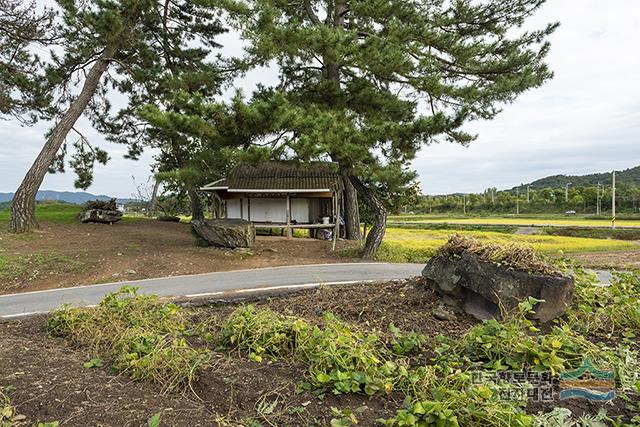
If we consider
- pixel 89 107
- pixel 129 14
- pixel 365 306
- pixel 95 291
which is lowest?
pixel 95 291

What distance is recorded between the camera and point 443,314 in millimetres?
4031

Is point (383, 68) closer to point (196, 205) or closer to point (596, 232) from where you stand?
point (196, 205)

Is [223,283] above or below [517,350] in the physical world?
below

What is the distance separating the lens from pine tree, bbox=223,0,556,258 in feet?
31.2

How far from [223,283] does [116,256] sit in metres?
4.42

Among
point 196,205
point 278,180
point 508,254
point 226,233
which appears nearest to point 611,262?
point 508,254

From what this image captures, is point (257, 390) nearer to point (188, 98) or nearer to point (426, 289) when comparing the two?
point (426, 289)

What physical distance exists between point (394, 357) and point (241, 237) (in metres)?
9.50

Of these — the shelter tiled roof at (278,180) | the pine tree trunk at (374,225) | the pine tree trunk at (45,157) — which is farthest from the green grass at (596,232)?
the pine tree trunk at (45,157)

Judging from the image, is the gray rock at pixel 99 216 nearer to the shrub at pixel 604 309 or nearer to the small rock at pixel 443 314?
the small rock at pixel 443 314

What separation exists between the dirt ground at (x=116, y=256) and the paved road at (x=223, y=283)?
926mm

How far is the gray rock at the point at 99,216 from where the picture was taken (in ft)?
54.6

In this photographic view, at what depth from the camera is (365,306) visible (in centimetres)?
429

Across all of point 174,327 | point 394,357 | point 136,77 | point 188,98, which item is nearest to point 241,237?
point 188,98
